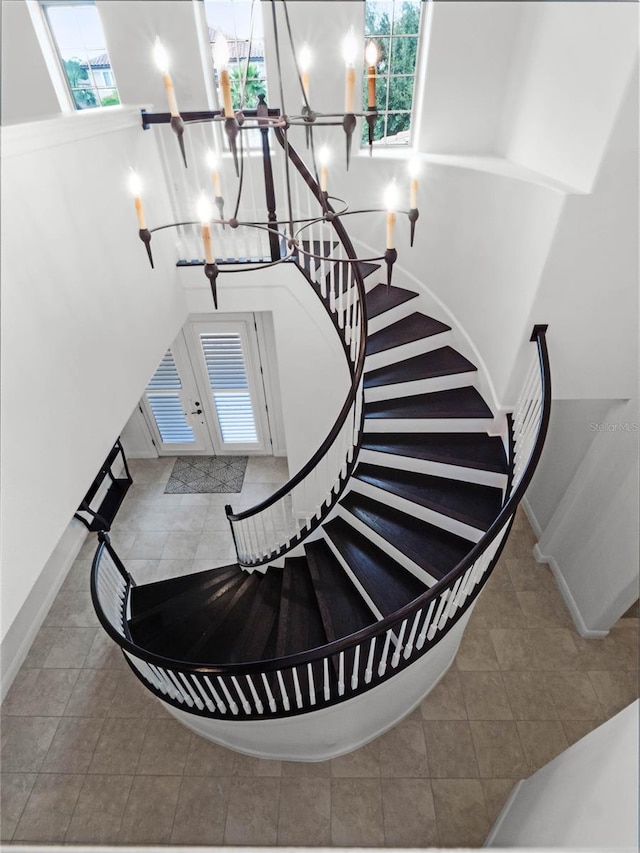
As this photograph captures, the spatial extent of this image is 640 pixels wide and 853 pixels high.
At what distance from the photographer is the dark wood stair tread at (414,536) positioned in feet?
10.9

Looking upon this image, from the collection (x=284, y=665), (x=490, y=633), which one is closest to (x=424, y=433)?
(x=490, y=633)

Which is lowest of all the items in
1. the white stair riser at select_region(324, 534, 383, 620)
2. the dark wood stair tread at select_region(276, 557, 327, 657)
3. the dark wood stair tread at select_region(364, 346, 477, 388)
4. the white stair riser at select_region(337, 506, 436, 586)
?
the dark wood stair tread at select_region(276, 557, 327, 657)

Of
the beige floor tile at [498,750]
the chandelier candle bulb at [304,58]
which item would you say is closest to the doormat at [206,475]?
the beige floor tile at [498,750]

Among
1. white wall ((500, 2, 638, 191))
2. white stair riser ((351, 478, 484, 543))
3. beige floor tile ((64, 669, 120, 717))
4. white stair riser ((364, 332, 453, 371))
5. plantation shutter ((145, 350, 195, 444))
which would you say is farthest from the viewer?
plantation shutter ((145, 350, 195, 444))

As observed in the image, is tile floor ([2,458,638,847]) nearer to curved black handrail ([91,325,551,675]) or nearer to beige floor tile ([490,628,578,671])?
beige floor tile ([490,628,578,671])

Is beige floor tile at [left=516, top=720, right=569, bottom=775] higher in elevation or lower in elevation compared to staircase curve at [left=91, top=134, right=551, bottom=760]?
lower

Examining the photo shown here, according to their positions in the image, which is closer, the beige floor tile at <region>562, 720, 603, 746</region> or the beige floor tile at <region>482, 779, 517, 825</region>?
the beige floor tile at <region>482, 779, 517, 825</region>

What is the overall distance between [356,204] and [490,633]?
4.14 metres

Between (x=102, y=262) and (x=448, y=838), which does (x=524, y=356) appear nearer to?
(x=102, y=262)

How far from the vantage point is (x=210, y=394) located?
603cm

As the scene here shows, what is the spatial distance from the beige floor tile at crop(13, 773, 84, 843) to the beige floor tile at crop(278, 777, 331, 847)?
1499mm

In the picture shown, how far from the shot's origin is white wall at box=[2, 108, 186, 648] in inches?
85.8

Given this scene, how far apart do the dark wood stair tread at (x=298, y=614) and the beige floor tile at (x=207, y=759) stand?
0.97 metres

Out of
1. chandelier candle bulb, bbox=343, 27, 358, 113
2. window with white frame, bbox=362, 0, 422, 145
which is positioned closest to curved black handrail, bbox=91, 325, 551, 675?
window with white frame, bbox=362, 0, 422, 145
